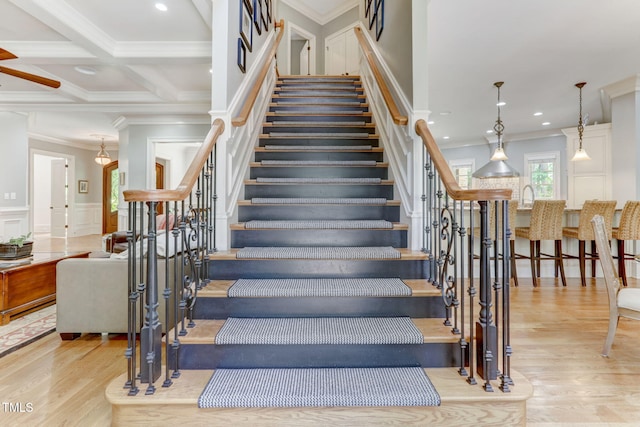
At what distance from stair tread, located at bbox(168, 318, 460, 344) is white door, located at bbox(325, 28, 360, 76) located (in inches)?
241

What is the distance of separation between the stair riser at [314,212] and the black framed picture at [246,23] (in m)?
1.61

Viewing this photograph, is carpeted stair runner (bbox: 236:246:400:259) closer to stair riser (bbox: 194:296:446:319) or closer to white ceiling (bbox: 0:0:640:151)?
stair riser (bbox: 194:296:446:319)

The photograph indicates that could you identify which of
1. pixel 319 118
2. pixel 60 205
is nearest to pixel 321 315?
pixel 319 118

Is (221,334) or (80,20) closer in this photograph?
(221,334)

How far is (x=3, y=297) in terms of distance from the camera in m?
2.83

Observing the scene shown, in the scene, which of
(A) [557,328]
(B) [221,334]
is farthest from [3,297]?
(A) [557,328]

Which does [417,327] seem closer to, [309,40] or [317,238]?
[317,238]

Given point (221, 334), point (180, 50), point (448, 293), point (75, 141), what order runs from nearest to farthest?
point (221, 334), point (448, 293), point (180, 50), point (75, 141)

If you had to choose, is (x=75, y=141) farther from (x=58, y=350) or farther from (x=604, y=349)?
(x=604, y=349)

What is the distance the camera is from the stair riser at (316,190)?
2.97 metres

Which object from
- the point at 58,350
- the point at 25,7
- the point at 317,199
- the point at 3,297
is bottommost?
the point at 58,350

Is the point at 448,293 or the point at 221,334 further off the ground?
the point at 448,293

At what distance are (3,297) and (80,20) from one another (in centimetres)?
268

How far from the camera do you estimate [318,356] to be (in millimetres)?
1738
